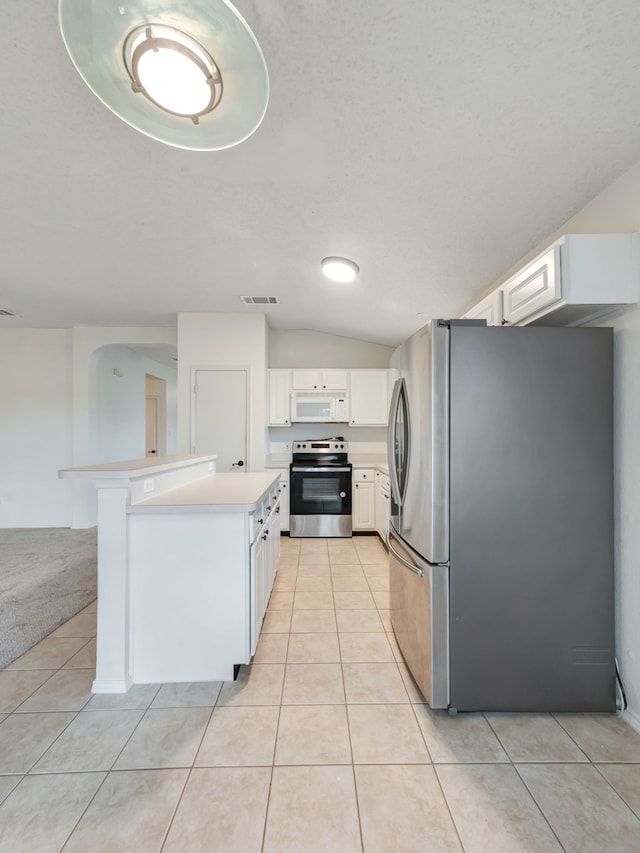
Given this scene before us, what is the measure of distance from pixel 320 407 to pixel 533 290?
9.90ft

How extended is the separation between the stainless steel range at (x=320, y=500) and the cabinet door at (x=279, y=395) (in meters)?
0.66

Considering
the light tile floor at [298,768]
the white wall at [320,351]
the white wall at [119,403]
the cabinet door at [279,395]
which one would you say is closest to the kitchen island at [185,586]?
the light tile floor at [298,768]

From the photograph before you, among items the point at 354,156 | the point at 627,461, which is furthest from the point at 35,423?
the point at 627,461

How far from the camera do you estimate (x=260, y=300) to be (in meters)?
3.75

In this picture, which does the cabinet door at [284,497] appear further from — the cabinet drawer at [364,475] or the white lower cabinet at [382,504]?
the white lower cabinet at [382,504]

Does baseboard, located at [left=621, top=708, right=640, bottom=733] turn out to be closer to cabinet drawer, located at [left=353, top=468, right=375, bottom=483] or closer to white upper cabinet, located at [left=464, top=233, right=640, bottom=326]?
white upper cabinet, located at [left=464, top=233, right=640, bottom=326]

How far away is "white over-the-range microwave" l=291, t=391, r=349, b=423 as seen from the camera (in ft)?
14.7

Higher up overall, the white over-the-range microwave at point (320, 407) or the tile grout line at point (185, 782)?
the white over-the-range microwave at point (320, 407)

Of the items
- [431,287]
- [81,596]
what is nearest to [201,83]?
[431,287]

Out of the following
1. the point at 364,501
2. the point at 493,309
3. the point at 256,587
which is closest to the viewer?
the point at 256,587

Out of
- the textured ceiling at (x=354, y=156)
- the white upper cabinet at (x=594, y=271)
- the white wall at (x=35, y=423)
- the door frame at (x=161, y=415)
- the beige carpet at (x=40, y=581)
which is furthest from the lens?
the door frame at (x=161, y=415)

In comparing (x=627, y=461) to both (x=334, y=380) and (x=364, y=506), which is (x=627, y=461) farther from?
(x=334, y=380)

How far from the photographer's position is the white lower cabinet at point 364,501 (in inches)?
172

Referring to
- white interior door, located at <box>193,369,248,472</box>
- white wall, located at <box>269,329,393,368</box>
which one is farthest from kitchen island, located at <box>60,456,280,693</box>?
white wall, located at <box>269,329,393,368</box>
